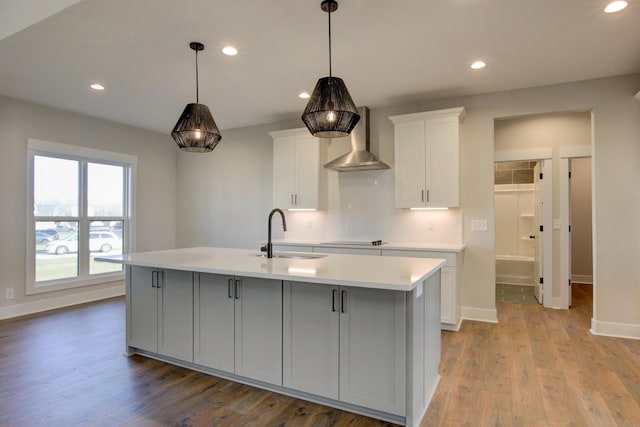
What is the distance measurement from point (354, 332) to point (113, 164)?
16.7ft

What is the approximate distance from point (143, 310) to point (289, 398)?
1501mm

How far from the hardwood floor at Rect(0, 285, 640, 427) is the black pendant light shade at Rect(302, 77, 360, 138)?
1802mm

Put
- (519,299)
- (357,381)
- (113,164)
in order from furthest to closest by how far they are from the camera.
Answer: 1. (113,164)
2. (519,299)
3. (357,381)

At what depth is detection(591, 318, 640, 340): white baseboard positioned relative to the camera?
140 inches

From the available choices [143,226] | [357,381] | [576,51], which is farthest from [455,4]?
[143,226]

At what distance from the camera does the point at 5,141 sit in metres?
4.32

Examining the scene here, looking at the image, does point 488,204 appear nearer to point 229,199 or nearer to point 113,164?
point 229,199

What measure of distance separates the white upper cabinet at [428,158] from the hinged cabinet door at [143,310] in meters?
2.87

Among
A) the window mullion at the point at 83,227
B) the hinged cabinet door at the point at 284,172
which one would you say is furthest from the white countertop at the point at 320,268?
the window mullion at the point at 83,227

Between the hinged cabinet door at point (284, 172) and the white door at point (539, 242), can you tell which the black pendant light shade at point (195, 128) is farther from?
the white door at point (539, 242)

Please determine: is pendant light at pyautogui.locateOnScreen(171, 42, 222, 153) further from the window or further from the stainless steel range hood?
the window

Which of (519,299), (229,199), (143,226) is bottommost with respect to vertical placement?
(519,299)

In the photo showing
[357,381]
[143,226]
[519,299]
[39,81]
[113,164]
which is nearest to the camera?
[357,381]

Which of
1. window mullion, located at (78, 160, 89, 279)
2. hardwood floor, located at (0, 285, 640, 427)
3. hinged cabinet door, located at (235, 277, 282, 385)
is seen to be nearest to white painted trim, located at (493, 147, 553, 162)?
hardwood floor, located at (0, 285, 640, 427)
